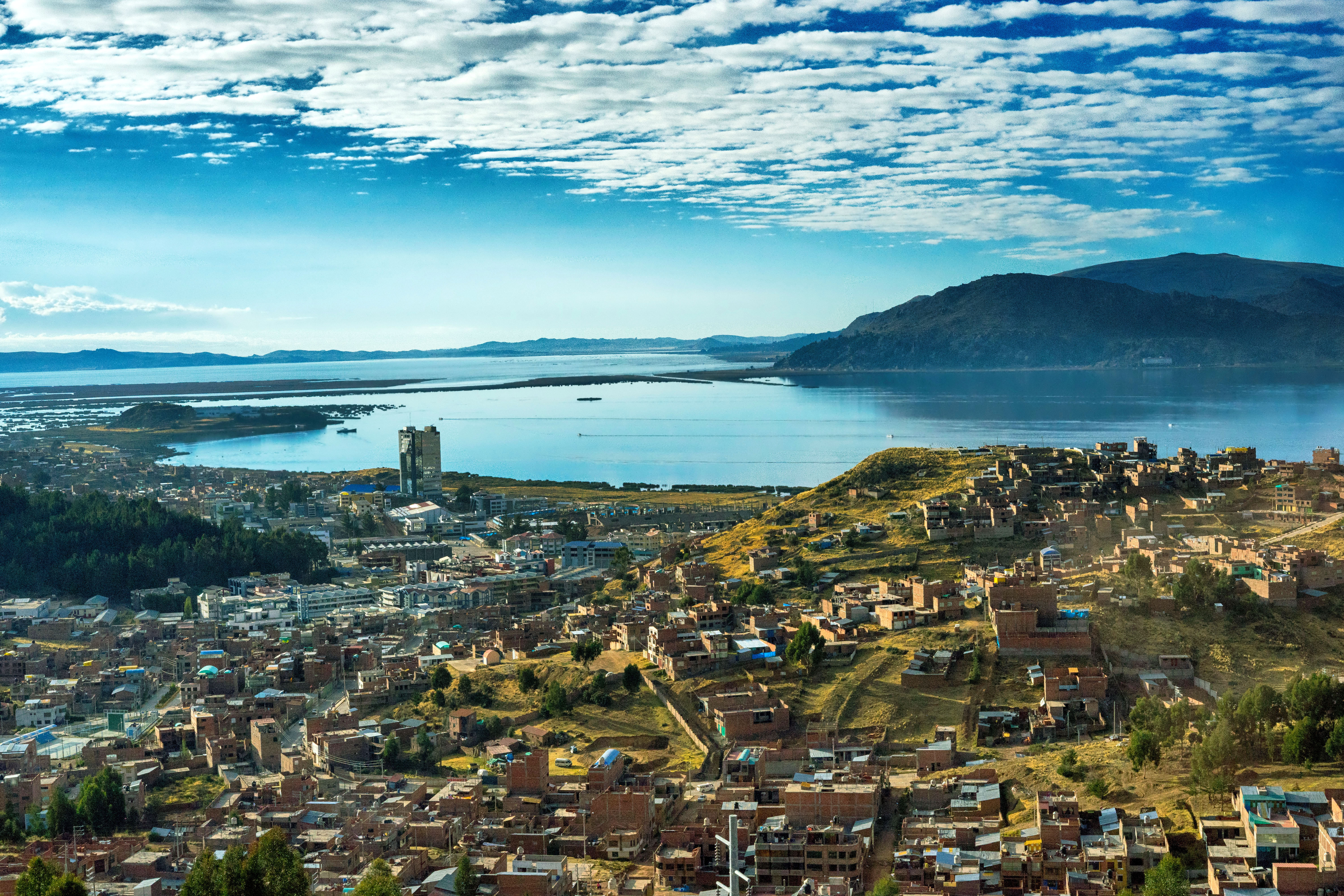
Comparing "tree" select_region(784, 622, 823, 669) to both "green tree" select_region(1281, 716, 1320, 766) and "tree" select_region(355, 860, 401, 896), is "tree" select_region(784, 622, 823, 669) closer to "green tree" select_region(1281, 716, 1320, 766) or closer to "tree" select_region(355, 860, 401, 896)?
"green tree" select_region(1281, 716, 1320, 766)

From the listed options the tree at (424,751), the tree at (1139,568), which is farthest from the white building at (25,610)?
the tree at (1139,568)

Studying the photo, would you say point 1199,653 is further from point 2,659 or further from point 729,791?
point 2,659

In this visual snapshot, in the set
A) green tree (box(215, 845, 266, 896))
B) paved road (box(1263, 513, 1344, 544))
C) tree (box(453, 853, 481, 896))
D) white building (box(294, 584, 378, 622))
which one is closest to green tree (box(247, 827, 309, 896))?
green tree (box(215, 845, 266, 896))

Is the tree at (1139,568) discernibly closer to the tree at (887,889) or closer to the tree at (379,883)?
the tree at (887,889)

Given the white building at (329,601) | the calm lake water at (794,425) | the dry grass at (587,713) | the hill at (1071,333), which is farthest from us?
the hill at (1071,333)

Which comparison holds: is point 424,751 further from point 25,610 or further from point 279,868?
point 25,610

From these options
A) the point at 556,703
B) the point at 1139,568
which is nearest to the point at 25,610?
the point at 556,703
